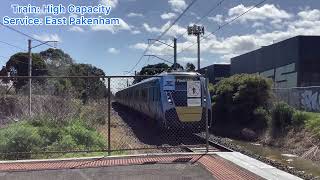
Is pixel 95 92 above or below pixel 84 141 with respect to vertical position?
above

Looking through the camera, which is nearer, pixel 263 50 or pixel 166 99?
pixel 166 99

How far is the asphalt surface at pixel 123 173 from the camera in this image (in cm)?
1107

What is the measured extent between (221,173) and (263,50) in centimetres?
6145

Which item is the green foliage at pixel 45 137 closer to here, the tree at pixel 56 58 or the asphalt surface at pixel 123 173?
the asphalt surface at pixel 123 173

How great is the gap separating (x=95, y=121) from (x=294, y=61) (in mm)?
39472

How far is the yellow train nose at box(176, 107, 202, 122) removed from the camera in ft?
78.6

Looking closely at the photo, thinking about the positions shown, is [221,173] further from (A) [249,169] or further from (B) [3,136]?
(B) [3,136]

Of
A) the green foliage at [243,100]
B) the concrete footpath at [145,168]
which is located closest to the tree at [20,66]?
the green foliage at [243,100]

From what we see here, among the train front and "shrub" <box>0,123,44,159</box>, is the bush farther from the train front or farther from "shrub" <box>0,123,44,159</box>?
"shrub" <box>0,123,44,159</box>

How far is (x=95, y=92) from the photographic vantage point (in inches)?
1007

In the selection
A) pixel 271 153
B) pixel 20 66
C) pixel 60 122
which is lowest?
pixel 271 153

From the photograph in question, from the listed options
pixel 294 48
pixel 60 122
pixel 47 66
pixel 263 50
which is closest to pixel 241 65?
pixel 263 50

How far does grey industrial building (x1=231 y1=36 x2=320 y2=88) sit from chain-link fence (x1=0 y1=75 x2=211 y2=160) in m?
30.4

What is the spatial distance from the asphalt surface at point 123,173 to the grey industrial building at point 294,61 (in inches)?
1842
